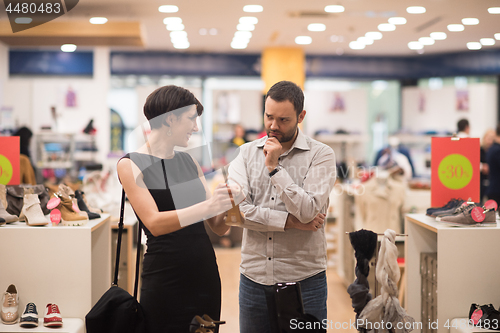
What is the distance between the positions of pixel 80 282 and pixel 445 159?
6.61 ft

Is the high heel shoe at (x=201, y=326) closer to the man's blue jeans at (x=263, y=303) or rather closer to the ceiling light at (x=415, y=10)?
the man's blue jeans at (x=263, y=303)

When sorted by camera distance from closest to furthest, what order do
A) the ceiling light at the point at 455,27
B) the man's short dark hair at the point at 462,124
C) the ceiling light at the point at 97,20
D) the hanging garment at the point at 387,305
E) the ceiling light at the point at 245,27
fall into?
1. the hanging garment at the point at 387,305
2. the ceiling light at the point at 97,20
3. the man's short dark hair at the point at 462,124
4. the ceiling light at the point at 455,27
5. the ceiling light at the point at 245,27

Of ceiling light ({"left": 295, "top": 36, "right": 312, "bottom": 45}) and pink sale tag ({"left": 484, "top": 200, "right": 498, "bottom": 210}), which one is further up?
ceiling light ({"left": 295, "top": 36, "right": 312, "bottom": 45})

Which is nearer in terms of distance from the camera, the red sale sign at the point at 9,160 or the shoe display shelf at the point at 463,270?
the shoe display shelf at the point at 463,270

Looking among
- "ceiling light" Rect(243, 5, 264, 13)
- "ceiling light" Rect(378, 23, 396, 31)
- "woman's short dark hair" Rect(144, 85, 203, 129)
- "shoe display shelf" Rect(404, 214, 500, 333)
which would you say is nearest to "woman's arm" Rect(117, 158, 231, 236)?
"woman's short dark hair" Rect(144, 85, 203, 129)

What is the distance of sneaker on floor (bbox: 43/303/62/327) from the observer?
74.7 inches

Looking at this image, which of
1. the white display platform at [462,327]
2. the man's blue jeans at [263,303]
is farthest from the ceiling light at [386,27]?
the man's blue jeans at [263,303]

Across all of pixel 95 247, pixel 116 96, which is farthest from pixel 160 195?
pixel 116 96

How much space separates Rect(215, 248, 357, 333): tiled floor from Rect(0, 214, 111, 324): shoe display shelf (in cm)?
148

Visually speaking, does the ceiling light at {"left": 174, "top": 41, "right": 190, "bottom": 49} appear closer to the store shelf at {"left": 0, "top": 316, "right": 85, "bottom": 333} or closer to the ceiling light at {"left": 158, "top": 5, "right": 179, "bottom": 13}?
the ceiling light at {"left": 158, "top": 5, "right": 179, "bottom": 13}

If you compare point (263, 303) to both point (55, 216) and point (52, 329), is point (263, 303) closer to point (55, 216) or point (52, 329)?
point (52, 329)

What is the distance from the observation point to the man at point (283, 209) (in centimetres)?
161

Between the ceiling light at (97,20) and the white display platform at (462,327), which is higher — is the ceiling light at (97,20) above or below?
above

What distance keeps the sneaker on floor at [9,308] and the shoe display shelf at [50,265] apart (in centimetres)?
7
